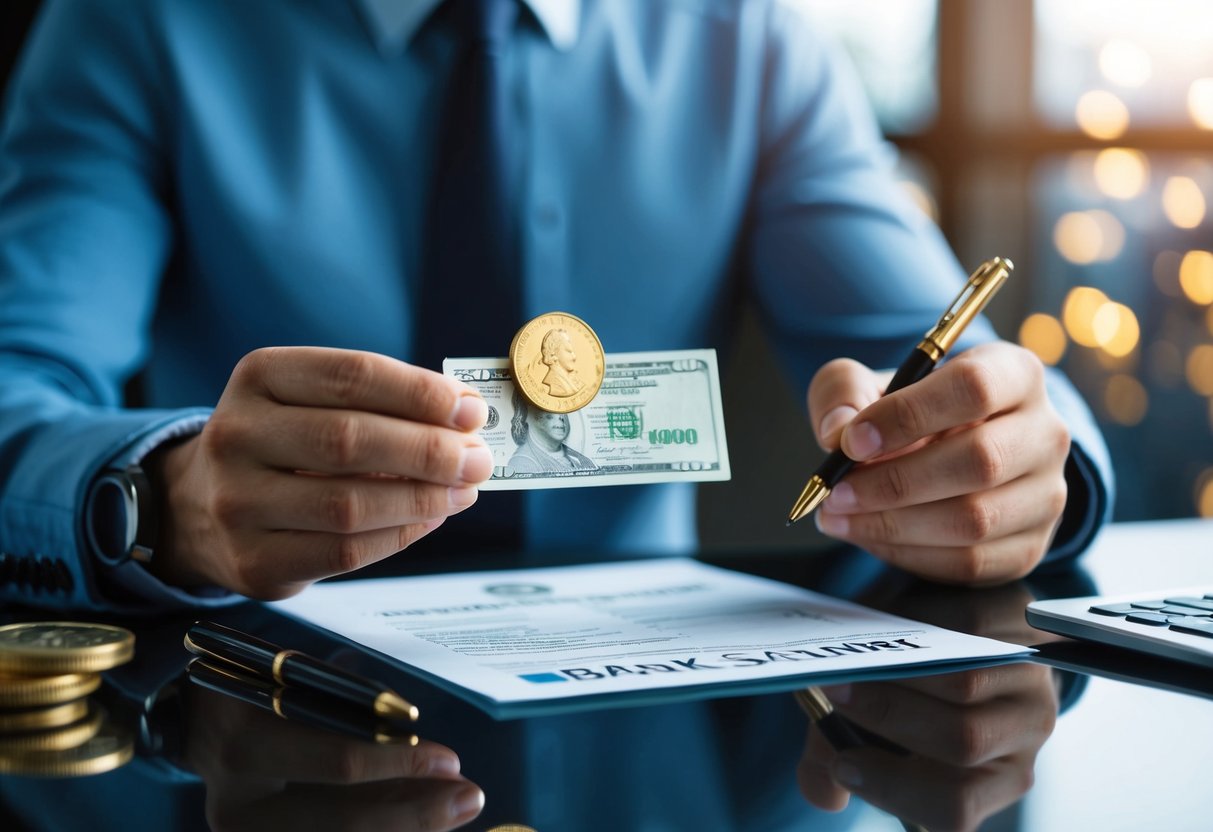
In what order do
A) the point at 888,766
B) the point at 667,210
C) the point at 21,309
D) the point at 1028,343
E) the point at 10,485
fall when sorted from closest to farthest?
the point at 888,766
the point at 10,485
the point at 21,309
the point at 667,210
the point at 1028,343

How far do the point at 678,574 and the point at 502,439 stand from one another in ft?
1.03

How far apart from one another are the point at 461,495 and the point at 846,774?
28 centimetres

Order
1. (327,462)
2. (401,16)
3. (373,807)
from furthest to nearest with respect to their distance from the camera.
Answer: (401,16) → (327,462) → (373,807)

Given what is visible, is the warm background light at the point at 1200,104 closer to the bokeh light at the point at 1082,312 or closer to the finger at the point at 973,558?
the bokeh light at the point at 1082,312

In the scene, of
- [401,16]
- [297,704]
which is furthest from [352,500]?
[401,16]

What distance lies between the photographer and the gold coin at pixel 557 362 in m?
0.71

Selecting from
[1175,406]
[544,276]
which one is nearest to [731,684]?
[544,276]

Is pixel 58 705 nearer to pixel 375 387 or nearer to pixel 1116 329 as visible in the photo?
pixel 375 387

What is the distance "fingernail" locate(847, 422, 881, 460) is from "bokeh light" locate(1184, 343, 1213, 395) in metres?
2.68

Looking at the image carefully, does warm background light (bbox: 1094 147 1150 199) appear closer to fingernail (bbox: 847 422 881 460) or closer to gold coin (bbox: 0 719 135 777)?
fingernail (bbox: 847 422 881 460)

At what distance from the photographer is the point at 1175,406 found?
3055 mm

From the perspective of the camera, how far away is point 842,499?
2.63 ft

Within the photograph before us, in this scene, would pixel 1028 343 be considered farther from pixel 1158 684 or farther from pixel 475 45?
pixel 1158 684

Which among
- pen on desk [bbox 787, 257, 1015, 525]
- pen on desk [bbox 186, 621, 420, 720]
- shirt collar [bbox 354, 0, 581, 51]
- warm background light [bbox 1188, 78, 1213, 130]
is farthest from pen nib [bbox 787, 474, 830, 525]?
warm background light [bbox 1188, 78, 1213, 130]
